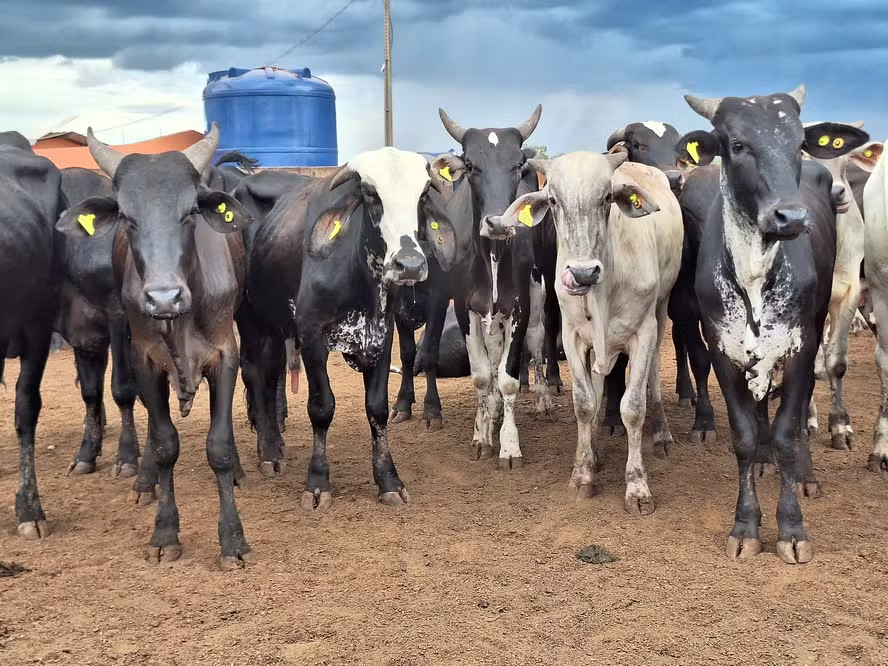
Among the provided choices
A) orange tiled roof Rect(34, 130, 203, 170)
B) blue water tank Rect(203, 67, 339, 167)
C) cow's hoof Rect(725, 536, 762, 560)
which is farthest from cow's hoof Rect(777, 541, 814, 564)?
blue water tank Rect(203, 67, 339, 167)

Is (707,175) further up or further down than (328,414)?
further up

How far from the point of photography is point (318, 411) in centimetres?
577

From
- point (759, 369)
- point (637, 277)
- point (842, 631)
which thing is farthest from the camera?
point (637, 277)

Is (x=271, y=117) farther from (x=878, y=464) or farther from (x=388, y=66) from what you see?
(x=878, y=464)

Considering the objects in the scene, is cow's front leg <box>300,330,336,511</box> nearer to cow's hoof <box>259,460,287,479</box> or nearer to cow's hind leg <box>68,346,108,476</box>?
Answer: cow's hoof <box>259,460,287,479</box>

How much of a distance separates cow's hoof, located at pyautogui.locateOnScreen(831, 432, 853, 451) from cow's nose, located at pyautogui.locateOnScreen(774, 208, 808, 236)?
2891mm

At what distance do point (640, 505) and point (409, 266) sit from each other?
1971 mm

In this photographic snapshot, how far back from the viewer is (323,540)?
5238mm

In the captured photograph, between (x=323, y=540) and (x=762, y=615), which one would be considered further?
(x=323, y=540)

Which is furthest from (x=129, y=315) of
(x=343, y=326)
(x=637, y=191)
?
(x=637, y=191)

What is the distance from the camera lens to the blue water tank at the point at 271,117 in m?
16.4

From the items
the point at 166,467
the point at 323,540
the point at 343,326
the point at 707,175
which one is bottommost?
the point at 323,540

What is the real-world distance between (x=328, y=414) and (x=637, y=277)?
204 centimetres

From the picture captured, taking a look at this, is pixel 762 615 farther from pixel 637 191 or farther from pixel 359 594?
pixel 637 191
